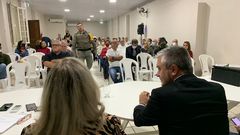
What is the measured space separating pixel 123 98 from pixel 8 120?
1007 mm

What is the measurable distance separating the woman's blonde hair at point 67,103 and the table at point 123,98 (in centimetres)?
61

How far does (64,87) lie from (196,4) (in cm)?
548

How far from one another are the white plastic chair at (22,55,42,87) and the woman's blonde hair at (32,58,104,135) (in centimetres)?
388

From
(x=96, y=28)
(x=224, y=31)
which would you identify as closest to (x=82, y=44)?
(x=224, y=31)

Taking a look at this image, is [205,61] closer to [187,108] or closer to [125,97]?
[125,97]

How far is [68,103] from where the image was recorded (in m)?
0.84

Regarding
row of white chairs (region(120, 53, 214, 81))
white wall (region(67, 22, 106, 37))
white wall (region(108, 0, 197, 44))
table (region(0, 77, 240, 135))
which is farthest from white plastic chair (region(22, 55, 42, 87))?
white wall (region(67, 22, 106, 37))

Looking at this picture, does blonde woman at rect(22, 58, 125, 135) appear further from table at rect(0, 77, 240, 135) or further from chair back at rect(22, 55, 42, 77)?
chair back at rect(22, 55, 42, 77)

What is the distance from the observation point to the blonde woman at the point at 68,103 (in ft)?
2.75

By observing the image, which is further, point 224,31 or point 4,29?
point 4,29

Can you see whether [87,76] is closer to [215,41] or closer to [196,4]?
[215,41]

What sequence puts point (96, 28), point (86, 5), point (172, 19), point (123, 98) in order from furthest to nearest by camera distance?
1. point (96, 28)
2. point (86, 5)
3. point (172, 19)
4. point (123, 98)

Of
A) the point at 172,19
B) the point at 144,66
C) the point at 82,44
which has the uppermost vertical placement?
the point at 172,19

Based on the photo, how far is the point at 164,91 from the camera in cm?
115
